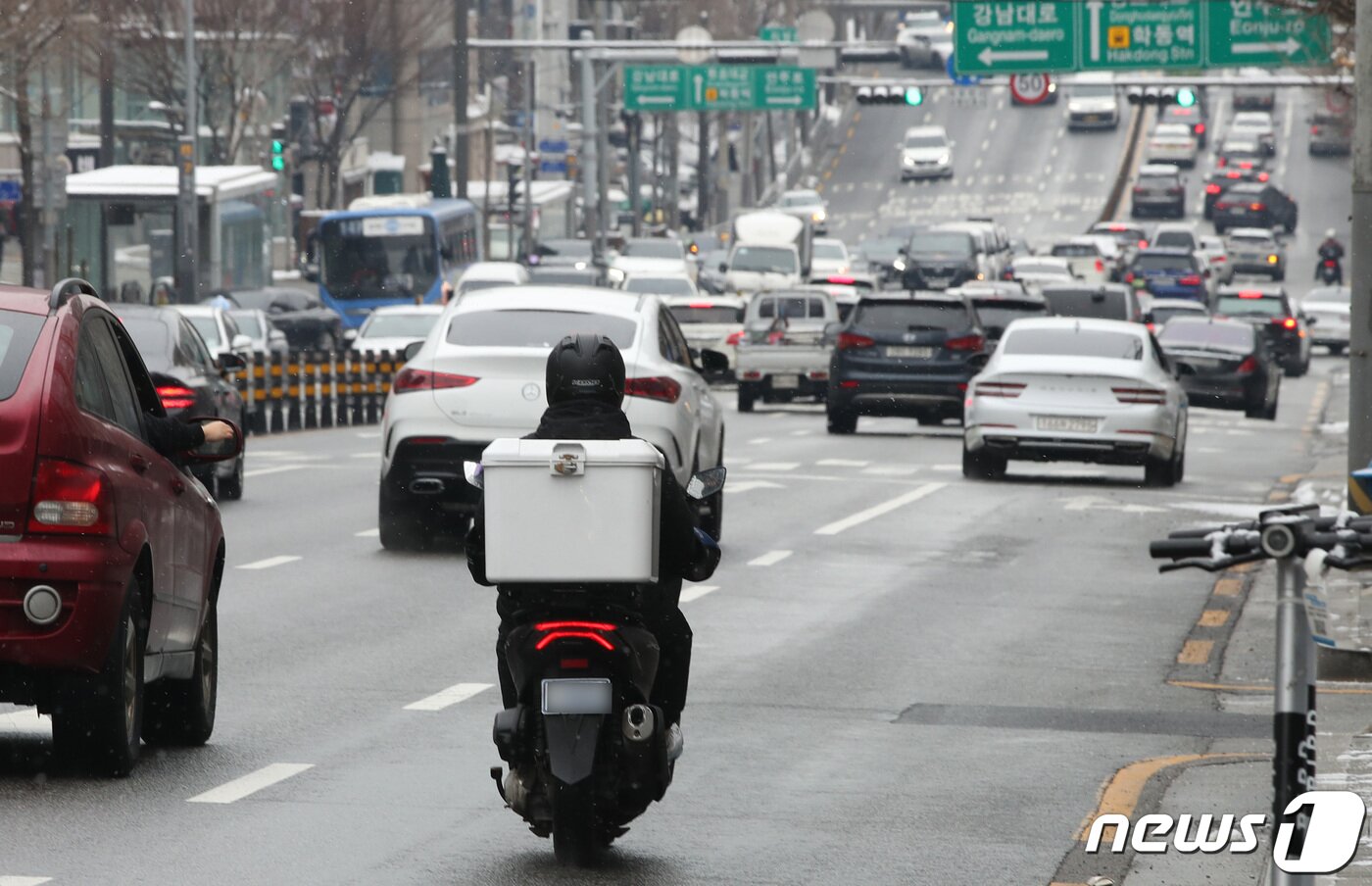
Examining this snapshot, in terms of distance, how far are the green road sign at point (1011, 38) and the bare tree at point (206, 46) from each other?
1779 centimetres

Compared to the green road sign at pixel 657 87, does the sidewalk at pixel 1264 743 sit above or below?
below

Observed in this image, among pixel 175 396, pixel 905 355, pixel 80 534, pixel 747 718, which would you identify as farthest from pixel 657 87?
pixel 80 534

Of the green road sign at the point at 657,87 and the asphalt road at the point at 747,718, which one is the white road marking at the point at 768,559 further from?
the green road sign at the point at 657,87

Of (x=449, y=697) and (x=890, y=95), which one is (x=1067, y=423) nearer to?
(x=449, y=697)

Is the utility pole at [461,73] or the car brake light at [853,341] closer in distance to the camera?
the car brake light at [853,341]

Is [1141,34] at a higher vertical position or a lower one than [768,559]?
higher

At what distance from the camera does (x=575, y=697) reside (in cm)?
749

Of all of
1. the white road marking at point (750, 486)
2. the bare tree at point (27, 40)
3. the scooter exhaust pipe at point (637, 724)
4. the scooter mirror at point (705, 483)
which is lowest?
the white road marking at point (750, 486)

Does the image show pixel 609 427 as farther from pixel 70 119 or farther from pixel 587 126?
pixel 70 119

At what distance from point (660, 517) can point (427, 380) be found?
32.9 ft

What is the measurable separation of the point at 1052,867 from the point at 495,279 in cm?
4554

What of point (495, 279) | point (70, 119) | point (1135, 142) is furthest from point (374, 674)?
point (1135, 142)

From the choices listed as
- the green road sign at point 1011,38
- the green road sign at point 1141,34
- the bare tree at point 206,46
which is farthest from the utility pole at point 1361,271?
the bare tree at point 206,46

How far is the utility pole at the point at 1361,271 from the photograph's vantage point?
49.5ft
